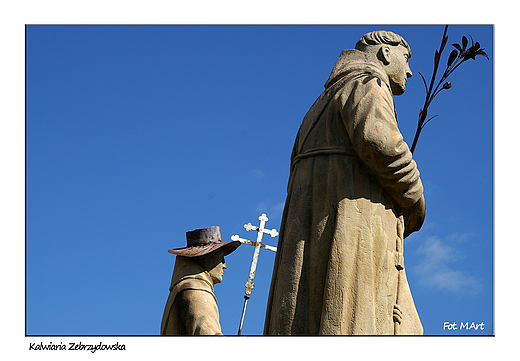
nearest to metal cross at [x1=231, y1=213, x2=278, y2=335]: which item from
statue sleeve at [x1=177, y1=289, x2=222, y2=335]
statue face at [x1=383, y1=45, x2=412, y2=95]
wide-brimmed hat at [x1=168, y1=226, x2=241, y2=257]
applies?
wide-brimmed hat at [x1=168, y1=226, x2=241, y2=257]

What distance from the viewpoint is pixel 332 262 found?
682 centimetres

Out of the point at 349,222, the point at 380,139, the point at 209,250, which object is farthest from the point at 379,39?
the point at 209,250

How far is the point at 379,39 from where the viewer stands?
8.09 meters

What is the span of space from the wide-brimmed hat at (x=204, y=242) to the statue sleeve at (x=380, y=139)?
3.57 m

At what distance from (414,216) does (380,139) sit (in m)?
1.01

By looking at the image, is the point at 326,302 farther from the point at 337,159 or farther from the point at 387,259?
the point at 337,159

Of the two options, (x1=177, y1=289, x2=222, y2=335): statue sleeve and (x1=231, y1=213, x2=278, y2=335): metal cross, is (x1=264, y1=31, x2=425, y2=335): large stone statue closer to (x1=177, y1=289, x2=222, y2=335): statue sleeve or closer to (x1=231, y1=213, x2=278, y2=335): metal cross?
(x1=177, y1=289, x2=222, y2=335): statue sleeve

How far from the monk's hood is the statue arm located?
0.38 meters

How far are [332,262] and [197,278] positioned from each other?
3579 millimetres

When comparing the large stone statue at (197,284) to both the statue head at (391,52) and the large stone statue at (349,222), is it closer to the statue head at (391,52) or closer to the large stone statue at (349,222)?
the large stone statue at (349,222)

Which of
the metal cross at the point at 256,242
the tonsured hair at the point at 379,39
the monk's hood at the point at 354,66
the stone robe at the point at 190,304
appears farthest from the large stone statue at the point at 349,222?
the metal cross at the point at 256,242

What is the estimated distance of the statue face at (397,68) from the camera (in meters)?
A: 8.02

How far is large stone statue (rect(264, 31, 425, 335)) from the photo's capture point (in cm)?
680
